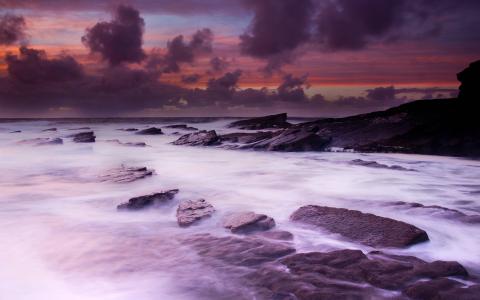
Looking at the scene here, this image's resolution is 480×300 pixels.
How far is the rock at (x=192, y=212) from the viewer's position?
638 cm

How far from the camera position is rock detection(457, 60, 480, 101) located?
1638cm

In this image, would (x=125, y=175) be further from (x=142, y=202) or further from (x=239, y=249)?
(x=239, y=249)

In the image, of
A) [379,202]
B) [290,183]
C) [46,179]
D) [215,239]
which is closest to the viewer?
[215,239]

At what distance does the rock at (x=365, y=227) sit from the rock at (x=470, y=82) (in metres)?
13.2

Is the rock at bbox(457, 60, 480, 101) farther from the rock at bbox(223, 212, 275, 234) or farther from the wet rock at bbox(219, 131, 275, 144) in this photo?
the rock at bbox(223, 212, 275, 234)

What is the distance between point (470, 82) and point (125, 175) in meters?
13.8

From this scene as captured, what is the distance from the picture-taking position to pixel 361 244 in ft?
16.6

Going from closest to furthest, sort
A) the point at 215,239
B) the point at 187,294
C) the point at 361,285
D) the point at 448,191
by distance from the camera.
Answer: the point at 361,285, the point at 187,294, the point at 215,239, the point at 448,191

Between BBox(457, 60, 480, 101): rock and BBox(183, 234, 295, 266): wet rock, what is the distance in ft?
48.0

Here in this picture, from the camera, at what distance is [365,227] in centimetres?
543

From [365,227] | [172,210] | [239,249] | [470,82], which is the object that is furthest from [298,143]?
[239,249]

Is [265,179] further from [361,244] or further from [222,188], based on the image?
[361,244]

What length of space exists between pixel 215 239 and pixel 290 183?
16.9ft

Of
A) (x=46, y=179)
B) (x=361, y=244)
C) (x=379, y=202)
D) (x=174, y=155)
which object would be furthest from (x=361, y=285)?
(x=174, y=155)
